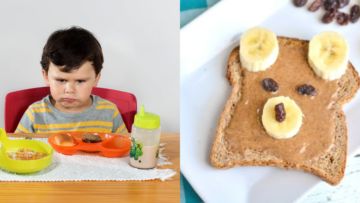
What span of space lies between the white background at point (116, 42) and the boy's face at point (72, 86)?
2 centimetres

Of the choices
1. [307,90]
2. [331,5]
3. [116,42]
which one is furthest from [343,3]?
[116,42]

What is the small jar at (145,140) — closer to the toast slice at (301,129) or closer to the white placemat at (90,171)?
the white placemat at (90,171)

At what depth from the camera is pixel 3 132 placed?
1.33m

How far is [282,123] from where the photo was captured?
116 centimetres

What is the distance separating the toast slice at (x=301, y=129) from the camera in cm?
117

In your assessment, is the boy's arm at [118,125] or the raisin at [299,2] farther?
the boy's arm at [118,125]

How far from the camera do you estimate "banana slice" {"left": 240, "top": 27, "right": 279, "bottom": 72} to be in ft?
3.89

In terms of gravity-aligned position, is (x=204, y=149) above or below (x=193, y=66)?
below

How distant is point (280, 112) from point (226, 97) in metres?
0.09

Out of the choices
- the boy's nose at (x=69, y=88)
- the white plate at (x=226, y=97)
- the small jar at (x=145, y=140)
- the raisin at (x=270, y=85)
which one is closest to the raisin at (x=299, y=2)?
the white plate at (x=226, y=97)

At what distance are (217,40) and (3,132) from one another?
0.40 meters

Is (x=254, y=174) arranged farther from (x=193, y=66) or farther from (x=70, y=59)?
(x=70, y=59)

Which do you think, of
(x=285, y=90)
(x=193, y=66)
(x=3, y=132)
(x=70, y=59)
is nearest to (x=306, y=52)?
(x=285, y=90)

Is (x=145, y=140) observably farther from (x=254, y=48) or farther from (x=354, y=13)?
(x=354, y=13)
